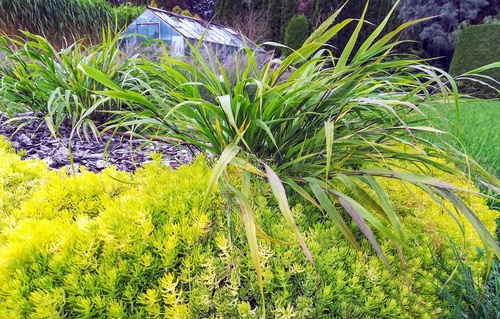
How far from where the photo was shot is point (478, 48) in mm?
11141

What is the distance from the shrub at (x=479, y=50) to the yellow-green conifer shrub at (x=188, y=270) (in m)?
11.7

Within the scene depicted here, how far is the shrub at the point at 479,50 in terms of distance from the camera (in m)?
11.0

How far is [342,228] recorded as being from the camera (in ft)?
3.38

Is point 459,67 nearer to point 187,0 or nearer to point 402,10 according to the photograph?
point 402,10

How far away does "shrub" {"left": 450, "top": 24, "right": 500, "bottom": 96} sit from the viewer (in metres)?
11.0

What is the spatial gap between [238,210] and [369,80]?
81 centimetres

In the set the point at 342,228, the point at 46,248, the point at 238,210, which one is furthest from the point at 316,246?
the point at 46,248

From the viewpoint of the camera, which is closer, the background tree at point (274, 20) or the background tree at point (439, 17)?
the background tree at point (274, 20)

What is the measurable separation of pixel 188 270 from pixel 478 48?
42.3ft

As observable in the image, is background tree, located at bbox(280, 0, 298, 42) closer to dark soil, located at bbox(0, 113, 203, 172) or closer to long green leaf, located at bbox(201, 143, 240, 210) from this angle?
Answer: dark soil, located at bbox(0, 113, 203, 172)

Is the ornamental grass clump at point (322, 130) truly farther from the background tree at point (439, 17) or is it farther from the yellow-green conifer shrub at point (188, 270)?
the background tree at point (439, 17)

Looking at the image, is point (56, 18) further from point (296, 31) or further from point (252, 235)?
point (252, 235)

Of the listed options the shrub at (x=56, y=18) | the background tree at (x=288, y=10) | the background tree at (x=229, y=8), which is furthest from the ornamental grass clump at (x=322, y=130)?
the background tree at (x=229, y=8)

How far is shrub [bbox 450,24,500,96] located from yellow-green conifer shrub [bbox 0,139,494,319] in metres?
11.7
